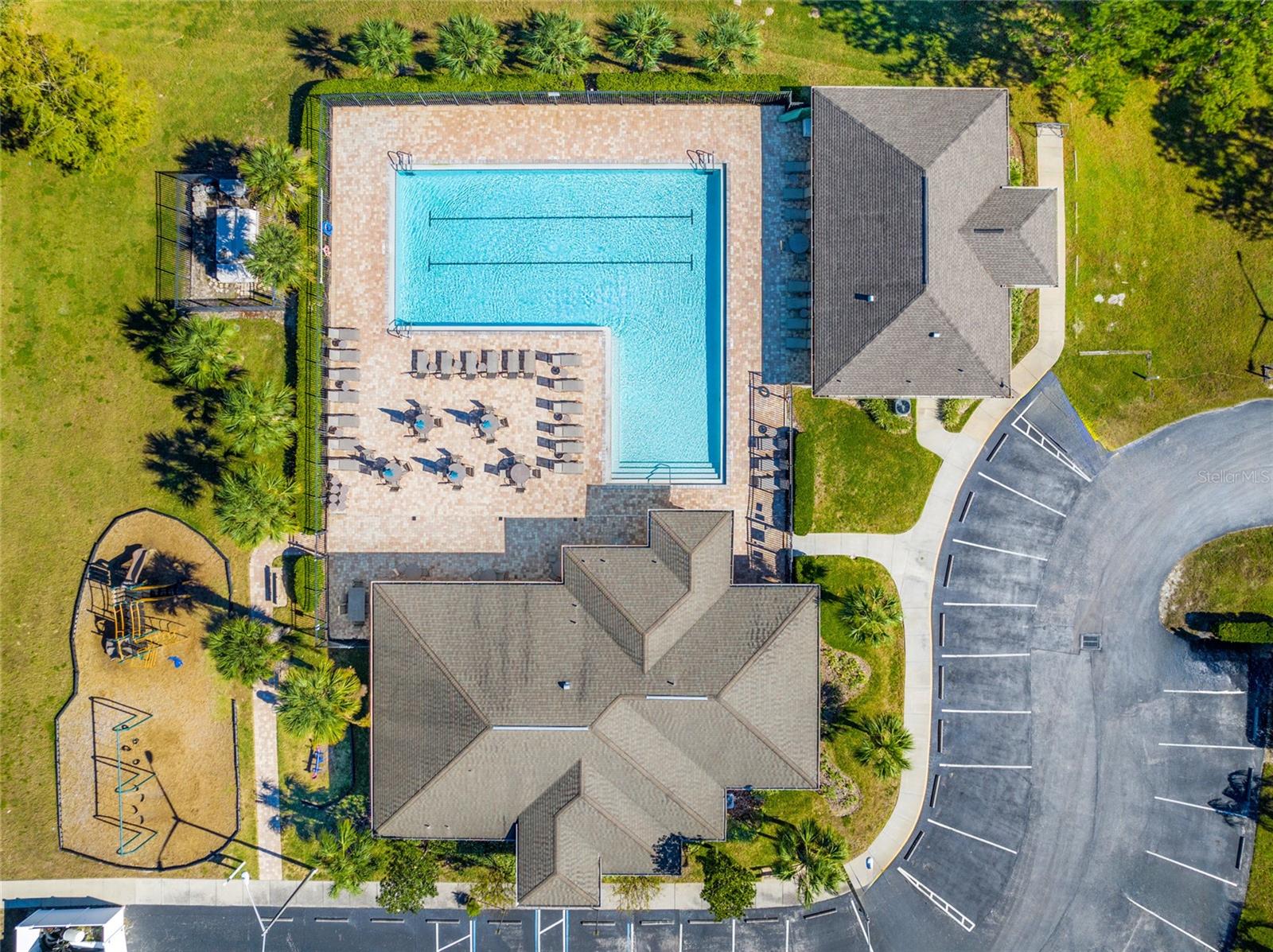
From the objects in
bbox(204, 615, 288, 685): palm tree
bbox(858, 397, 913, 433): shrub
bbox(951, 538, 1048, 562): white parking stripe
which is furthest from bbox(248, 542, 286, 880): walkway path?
bbox(951, 538, 1048, 562): white parking stripe

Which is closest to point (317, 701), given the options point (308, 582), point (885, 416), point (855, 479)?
point (308, 582)

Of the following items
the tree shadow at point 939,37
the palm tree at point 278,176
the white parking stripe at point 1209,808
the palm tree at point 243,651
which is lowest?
the white parking stripe at point 1209,808

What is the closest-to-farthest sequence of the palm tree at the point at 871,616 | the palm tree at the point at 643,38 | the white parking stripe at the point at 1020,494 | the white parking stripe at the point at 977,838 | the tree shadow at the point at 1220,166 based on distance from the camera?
the palm tree at the point at 871,616, the palm tree at the point at 643,38, the white parking stripe at the point at 977,838, the white parking stripe at the point at 1020,494, the tree shadow at the point at 1220,166

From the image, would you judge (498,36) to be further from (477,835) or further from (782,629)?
(477,835)

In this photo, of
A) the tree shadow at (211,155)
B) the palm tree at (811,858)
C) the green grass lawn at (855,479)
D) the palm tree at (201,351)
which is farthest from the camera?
the tree shadow at (211,155)

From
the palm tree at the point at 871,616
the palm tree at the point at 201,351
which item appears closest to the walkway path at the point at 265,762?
the palm tree at the point at 201,351

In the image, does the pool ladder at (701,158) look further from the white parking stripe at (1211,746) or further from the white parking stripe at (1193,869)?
the white parking stripe at (1193,869)
